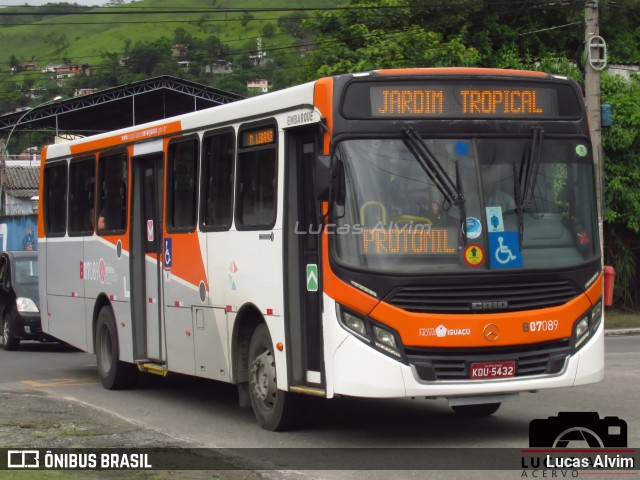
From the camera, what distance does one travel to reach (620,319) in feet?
87.0

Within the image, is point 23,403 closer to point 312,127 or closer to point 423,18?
point 312,127

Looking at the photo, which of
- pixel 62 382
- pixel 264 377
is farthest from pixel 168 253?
pixel 62 382

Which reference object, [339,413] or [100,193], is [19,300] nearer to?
[100,193]

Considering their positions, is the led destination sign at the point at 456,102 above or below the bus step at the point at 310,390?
above

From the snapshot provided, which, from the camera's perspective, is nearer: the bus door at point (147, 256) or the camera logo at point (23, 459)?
the camera logo at point (23, 459)

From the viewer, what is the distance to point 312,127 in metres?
10.3

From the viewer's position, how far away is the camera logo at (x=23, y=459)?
8969 mm

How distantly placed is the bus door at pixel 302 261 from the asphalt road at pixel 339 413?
73 centimetres

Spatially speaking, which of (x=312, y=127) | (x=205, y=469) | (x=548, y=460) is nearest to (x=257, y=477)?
(x=205, y=469)

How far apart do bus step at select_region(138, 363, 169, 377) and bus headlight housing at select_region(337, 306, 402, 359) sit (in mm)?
4662

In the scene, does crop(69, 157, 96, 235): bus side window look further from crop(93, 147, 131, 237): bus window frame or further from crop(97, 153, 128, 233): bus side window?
crop(97, 153, 128, 233): bus side window

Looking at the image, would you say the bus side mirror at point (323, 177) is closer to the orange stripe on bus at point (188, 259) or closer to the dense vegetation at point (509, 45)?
the orange stripe on bus at point (188, 259)

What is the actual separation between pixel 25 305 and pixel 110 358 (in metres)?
7.35

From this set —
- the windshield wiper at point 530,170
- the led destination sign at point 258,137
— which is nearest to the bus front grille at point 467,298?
the windshield wiper at point 530,170
